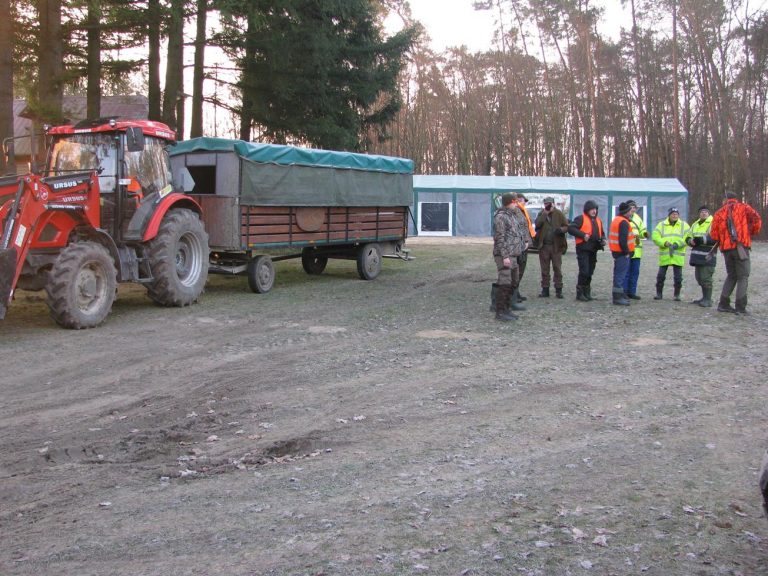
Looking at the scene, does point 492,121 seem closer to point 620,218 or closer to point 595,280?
point 595,280

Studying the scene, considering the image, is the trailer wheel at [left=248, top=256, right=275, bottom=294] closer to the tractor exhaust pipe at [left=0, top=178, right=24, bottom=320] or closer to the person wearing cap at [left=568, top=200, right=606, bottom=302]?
the tractor exhaust pipe at [left=0, top=178, right=24, bottom=320]

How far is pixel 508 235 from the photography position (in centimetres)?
1093

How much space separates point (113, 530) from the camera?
3.94 meters

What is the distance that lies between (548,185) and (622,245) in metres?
22.0

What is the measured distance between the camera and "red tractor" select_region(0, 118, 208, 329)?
30.8 feet

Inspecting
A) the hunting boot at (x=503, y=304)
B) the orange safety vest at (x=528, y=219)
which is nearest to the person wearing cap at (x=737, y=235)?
the orange safety vest at (x=528, y=219)

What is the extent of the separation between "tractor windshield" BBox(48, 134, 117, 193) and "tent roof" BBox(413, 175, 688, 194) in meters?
23.6

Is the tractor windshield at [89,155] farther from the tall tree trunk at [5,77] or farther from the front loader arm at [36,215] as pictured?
the tall tree trunk at [5,77]

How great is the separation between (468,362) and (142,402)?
134 inches

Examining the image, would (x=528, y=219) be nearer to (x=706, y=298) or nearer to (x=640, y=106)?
(x=706, y=298)

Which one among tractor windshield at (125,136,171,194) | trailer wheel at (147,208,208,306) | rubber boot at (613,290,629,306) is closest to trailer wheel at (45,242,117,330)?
trailer wheel at (147,208,208,306)

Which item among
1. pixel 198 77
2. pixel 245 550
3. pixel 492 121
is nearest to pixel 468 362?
pixel 245 550

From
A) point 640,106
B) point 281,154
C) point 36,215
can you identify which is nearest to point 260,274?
point 281,154

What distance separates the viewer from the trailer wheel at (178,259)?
1145cm
